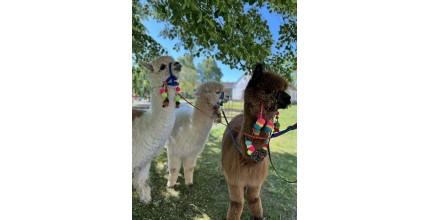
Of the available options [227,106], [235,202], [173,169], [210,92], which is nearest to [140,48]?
[210,92]

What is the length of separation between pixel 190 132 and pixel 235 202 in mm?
420

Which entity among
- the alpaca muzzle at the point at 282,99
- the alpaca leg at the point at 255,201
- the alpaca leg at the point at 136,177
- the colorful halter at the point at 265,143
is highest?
the alpaca muzzle at the point at 282,99

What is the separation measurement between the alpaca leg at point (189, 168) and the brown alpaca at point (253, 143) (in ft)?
0.59

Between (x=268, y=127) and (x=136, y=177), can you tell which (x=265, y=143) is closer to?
(x=268, y=127)

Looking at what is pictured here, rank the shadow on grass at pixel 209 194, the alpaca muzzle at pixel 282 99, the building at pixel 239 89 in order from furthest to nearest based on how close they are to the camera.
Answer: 1. the shadow on grass at pixel 209 194
2. the building at pixel 239 89
3. the alpaca muzzle at pixel 282 99

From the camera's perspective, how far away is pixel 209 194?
1.82m

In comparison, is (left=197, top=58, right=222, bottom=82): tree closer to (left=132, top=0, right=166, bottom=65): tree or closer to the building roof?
the building roof

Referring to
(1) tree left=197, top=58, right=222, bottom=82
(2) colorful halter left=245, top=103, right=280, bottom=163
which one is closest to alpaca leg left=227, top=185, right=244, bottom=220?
(2) colorful halter left=245, top=103, right=280, bottom=163

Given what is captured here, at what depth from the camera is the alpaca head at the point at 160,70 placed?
1.76m

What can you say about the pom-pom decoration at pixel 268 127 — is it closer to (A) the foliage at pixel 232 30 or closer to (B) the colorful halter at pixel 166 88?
(A) the foliage at pixel 232 30

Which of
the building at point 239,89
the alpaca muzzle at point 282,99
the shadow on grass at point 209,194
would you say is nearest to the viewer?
the alpaca muzzle at point 282,99

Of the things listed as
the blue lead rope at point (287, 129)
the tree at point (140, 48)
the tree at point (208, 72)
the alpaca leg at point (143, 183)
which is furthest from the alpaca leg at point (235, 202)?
the tree at point (140, 48)

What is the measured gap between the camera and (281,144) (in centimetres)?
176

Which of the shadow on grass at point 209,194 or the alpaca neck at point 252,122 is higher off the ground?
the alpaca neck at point 252,122
